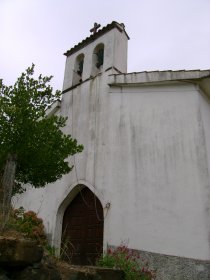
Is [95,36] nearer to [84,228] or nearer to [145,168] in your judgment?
[145,168]

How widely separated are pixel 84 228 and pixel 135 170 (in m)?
2.20

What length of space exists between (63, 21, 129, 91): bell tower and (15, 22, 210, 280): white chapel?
0.13 feet

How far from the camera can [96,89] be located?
31.7 ft

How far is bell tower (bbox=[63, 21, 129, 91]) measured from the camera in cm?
979

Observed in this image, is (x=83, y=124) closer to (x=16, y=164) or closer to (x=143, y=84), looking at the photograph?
(x=143, y=84)

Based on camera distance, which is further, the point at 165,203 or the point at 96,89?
the point at 96,89

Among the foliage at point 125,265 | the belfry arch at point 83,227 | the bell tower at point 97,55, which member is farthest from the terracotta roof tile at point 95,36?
the foliage at point 125,265

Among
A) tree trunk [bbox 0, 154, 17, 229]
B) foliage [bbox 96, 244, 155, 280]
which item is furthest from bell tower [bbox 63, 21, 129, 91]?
foliage [bbox 96, 244, 155, 280]

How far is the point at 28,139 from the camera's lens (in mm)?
5055

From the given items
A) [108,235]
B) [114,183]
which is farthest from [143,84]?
[108,235]

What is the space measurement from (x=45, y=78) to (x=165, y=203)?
3.67m

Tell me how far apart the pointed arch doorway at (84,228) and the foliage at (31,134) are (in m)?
2.92

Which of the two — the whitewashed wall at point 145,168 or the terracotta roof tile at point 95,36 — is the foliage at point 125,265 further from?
the terracotta roof tile at point 95,36

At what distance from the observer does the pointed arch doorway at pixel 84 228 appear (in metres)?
8.02
